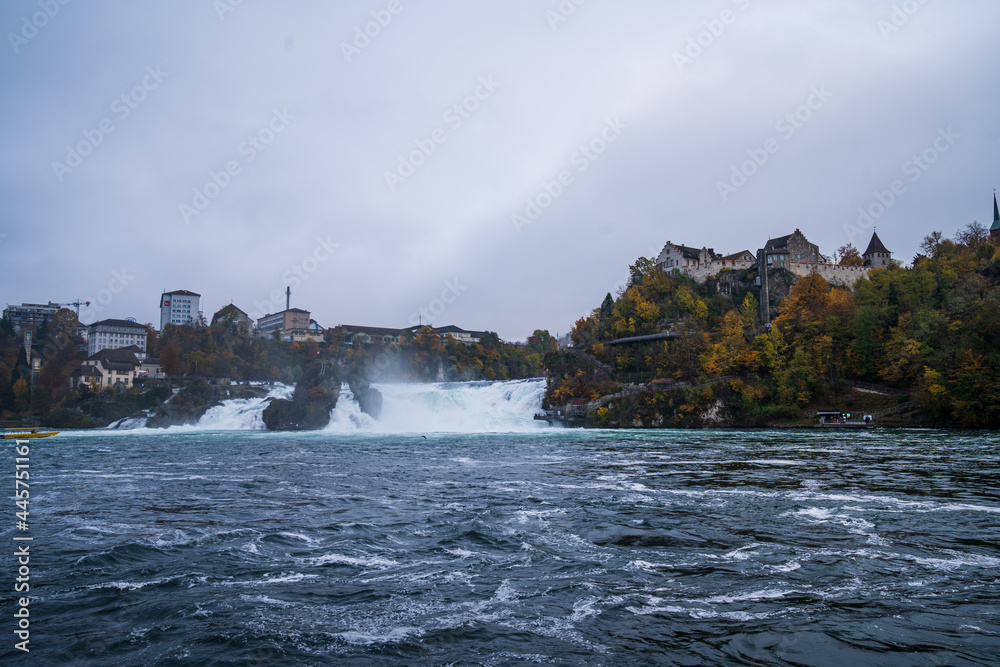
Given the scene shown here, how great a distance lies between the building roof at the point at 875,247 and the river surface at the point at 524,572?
272 feet

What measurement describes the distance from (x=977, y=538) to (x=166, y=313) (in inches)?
6638

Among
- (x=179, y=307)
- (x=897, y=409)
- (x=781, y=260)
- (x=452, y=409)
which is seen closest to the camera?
(x=897, y=409)

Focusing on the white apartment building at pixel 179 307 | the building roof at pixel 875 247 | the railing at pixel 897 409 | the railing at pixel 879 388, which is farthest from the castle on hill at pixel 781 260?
the white apartment building at pixel 179 307

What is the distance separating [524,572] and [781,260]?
83004mm

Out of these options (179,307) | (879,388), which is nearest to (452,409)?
(879,388)

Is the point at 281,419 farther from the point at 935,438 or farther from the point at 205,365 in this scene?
the point at 935,438

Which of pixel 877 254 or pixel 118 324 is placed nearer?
pixel 877 254

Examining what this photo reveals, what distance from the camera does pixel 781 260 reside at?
269 ft

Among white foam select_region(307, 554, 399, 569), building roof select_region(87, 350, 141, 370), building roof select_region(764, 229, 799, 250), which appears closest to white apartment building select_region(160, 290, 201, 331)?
building roof select_region(87, 350, 141, 370)

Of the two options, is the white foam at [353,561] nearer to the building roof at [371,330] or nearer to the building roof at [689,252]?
the building roof at [689,252]

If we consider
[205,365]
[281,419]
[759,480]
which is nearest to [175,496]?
[759,480]

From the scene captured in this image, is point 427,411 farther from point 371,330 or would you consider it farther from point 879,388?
point 371,330

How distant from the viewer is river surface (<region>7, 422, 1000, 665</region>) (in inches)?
265

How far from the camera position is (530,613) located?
7.89 m
